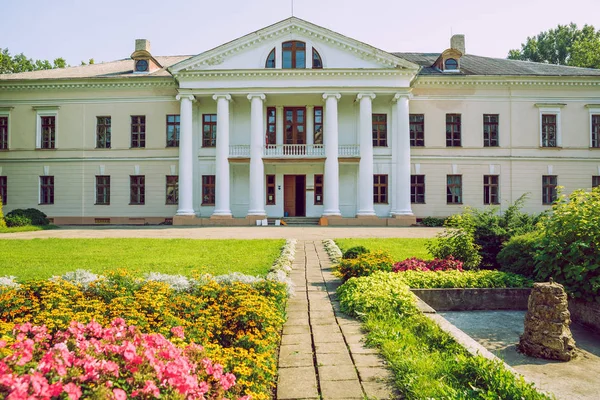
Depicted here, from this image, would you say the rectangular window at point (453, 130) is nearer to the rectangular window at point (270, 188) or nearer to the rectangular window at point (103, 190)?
the rectangular window at point (270, 188)

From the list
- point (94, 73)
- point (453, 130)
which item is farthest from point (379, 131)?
point (94, 73)

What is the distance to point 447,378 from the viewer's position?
3.67 meters

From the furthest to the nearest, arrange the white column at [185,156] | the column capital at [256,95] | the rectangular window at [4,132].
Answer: the rectangular window at [4,132] → the white column at [185,156] → the column capital at [256,95]

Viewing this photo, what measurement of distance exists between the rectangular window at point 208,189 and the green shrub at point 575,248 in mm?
22781

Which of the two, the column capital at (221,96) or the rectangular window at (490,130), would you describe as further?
the rectangular window at (490,130)

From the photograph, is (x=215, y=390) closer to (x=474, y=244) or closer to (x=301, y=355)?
(x=301, y=355)

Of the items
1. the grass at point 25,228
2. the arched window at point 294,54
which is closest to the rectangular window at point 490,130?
the arched window at point 294,54

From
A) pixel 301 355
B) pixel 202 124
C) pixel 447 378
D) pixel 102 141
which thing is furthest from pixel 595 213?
pixel 102 141

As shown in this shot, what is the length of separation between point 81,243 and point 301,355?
512 inches

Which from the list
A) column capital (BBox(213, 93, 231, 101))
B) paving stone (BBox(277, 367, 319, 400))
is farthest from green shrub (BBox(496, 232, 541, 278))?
column capital (BBox(213, 93, 231, 101))

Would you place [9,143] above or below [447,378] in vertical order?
above

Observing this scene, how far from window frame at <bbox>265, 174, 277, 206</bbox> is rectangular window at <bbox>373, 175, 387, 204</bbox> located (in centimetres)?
684

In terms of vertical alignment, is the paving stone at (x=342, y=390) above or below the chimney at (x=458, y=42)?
below

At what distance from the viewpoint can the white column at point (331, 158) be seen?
1009 inches
